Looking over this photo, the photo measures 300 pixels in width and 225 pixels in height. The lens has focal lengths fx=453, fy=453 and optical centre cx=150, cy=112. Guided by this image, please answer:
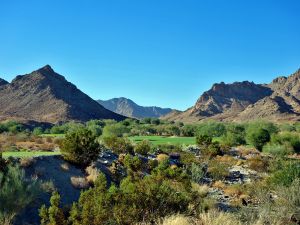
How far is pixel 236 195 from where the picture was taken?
27.6m

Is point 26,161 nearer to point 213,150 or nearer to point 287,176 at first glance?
point 287,176

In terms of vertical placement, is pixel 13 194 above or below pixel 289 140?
below

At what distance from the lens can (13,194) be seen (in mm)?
16141

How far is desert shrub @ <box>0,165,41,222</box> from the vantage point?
1548cm

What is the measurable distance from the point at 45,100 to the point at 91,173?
100424mm

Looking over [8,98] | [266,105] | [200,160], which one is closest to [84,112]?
[8,98]

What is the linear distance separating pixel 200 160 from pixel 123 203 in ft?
94.9

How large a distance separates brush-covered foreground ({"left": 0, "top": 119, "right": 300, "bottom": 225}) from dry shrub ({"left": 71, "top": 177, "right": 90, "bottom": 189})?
0.06 m

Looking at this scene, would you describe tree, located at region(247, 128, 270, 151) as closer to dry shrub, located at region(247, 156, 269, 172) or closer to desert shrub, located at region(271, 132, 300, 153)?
desert shrub, located at region(271, 132, 300, 153)

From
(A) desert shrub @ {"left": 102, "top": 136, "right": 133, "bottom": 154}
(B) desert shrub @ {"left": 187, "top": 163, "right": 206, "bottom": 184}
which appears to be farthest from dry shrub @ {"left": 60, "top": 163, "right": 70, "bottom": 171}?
(A) desert shrub @ {"left": 102, "top": 136, "right": 133, "bottom": 154}

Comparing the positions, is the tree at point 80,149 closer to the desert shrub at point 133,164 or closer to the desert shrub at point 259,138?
the desert shrub at point 133,164

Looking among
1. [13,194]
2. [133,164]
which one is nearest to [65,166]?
[133,164]

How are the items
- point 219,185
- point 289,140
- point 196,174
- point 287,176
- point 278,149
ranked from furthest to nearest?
point 289,140 < point 278,149 < point 196,174 < point 219,185 < point 287,176

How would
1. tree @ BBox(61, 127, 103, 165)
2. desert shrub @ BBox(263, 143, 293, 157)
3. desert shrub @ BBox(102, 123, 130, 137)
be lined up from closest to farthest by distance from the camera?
tree @ BBox(61, 127, 103, 165)
desert shrub @ BBox(263, 143, 293, 157)
desert shrub @ BBox(102, 123, 130, 137)
